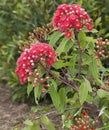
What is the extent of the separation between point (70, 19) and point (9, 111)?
137 inches

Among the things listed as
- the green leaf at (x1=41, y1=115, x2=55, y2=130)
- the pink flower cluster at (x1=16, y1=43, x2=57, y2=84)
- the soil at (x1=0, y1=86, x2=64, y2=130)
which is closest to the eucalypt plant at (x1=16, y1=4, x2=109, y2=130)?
the pink flower cluster at (x1=16, y1=43, x2=57, y2=84)

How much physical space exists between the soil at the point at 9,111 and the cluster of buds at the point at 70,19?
2819mm

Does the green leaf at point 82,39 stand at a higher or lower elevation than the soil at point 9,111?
higher

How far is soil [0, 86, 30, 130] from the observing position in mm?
5711

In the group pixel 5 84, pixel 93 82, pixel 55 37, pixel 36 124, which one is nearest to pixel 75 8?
pixel 55 37

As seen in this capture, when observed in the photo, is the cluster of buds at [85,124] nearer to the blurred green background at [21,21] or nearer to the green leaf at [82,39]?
the green leaf at [82,39]

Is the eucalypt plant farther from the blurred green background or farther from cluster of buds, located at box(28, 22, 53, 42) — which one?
the blurred green background

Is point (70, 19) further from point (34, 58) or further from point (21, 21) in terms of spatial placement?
point (21, 21)

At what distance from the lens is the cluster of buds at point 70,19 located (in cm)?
291

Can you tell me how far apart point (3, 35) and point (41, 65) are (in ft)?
11.1

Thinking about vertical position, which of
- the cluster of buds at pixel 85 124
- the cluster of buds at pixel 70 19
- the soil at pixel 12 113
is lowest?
the soil at pixel 12 113

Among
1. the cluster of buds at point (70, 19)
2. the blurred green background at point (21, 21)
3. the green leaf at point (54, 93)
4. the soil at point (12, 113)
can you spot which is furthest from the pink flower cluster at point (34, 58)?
the blurred green background at point (21, 21)

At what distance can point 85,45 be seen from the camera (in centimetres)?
321

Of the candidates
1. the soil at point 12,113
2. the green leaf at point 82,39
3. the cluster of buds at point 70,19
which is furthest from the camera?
the soil at point 12,113
